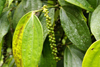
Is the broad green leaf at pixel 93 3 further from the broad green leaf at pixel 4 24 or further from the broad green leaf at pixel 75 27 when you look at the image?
the broad green leaf at pixel 4 24

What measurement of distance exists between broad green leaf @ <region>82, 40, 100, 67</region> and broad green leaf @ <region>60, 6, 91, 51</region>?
98 millimetres

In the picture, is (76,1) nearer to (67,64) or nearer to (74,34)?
(74,34)

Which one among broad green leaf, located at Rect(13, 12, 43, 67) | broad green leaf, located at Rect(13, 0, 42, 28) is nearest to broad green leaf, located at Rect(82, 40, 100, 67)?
broad green leaf, located at Rect(13, 12, 43, 67)

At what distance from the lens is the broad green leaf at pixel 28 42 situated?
0.32 m

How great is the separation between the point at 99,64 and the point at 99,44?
1.9 inches

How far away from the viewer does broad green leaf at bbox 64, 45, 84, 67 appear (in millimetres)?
Result: 399

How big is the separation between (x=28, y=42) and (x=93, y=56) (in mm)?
183

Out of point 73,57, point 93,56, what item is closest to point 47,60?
point 73,57

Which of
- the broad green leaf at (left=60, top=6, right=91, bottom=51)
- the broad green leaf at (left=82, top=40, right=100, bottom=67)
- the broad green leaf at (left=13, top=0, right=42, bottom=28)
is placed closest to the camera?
the broad green leaf at (left=82, top=40, right=100, bottom=67)

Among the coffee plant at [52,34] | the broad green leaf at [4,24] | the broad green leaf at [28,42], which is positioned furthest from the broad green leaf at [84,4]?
the broad green leaf at [4,24]

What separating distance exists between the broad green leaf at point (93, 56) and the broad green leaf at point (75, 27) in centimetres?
10

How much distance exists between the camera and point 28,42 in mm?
338

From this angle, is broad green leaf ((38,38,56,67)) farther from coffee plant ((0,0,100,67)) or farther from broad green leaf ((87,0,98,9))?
broad green leaf ((87,0,98,9))

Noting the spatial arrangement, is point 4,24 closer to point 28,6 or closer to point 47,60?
point 28,6
